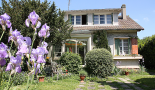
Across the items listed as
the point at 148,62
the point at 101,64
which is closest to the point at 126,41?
the point at 148,62

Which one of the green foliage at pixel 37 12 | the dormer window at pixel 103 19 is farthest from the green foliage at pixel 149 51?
the green foliage at pixel 37 12

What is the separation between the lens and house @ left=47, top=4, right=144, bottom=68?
11.9 metres

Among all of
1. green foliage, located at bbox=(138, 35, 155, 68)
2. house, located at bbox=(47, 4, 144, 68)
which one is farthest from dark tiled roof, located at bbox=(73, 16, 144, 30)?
green foliage, located at bbox=(138, 35, 155, 68)

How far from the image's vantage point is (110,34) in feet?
40.8

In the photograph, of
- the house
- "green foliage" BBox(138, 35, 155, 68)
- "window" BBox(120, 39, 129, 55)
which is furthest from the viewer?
"green foliage" BBox(138, 35, 155, 68)

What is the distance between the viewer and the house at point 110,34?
11.9 metres

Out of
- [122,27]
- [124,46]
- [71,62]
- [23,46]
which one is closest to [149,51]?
[124,46]

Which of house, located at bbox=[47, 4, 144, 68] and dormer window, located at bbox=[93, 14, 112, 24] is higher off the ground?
dormer window, located at bbox=[93, 14, 112, 24]

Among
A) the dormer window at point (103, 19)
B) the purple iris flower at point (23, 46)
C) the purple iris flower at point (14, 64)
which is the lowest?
the purple iris flower at point (14, 64)

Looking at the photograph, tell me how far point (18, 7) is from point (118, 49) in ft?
30.6

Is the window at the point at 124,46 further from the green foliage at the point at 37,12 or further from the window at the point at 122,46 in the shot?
the green foliage at the point at 37,12

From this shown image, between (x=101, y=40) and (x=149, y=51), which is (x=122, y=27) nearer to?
(x=101, y=40)

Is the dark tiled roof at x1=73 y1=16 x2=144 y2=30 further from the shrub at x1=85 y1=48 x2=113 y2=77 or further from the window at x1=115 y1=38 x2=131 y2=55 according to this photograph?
the shrub at x1=85 y1=48 x2=113 y2=77

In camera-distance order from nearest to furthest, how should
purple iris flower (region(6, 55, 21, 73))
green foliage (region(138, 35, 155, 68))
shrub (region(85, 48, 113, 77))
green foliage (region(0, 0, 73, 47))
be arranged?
purple iris flower (region(6, 55, 21, 73)), green foliage (region(0, 0, 73, 47)), shrub (region(85, 48, 113, 77)), green foliage (region(138, 35, 155, 68))
